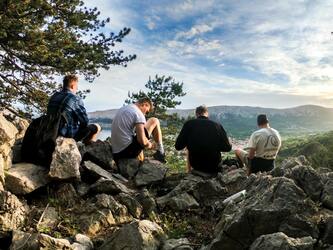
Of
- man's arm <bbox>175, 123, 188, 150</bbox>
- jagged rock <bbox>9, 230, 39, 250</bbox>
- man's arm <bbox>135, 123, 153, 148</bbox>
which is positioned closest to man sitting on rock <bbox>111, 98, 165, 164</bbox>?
man's arm <bbox>135, 123, 153, 148</bbox>

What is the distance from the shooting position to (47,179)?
25.4ft

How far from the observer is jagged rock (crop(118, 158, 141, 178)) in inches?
388

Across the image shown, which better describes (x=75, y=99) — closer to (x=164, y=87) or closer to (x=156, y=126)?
(x=156, y=126)

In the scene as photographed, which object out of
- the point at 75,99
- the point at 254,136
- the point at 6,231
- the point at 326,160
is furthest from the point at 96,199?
the point at 326,160

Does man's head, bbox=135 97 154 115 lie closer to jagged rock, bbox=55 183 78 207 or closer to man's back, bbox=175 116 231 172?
man's back, bbox=175 116 231 172

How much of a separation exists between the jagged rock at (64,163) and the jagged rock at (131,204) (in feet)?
3.65

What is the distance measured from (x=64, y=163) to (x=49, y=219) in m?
1.43

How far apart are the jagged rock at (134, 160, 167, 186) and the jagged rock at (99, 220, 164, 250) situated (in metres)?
3.40

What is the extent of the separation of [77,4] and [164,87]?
19.7 meters

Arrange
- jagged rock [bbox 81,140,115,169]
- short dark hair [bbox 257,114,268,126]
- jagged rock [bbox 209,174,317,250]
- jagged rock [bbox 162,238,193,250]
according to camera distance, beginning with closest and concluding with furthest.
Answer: jagged rock [bbox 209,174,317,250] → jagged rock [bbox 162,238,193,250] → jagged rock [bbox 81,140,115,169] → short dark hair [bbox 257,114,268,126]

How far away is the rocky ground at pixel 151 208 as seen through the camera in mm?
5172

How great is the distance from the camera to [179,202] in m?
7.88

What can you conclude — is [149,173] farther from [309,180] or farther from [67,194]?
[309,180]

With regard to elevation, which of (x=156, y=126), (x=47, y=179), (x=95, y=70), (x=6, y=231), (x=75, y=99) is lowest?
(x=6, y=231)
